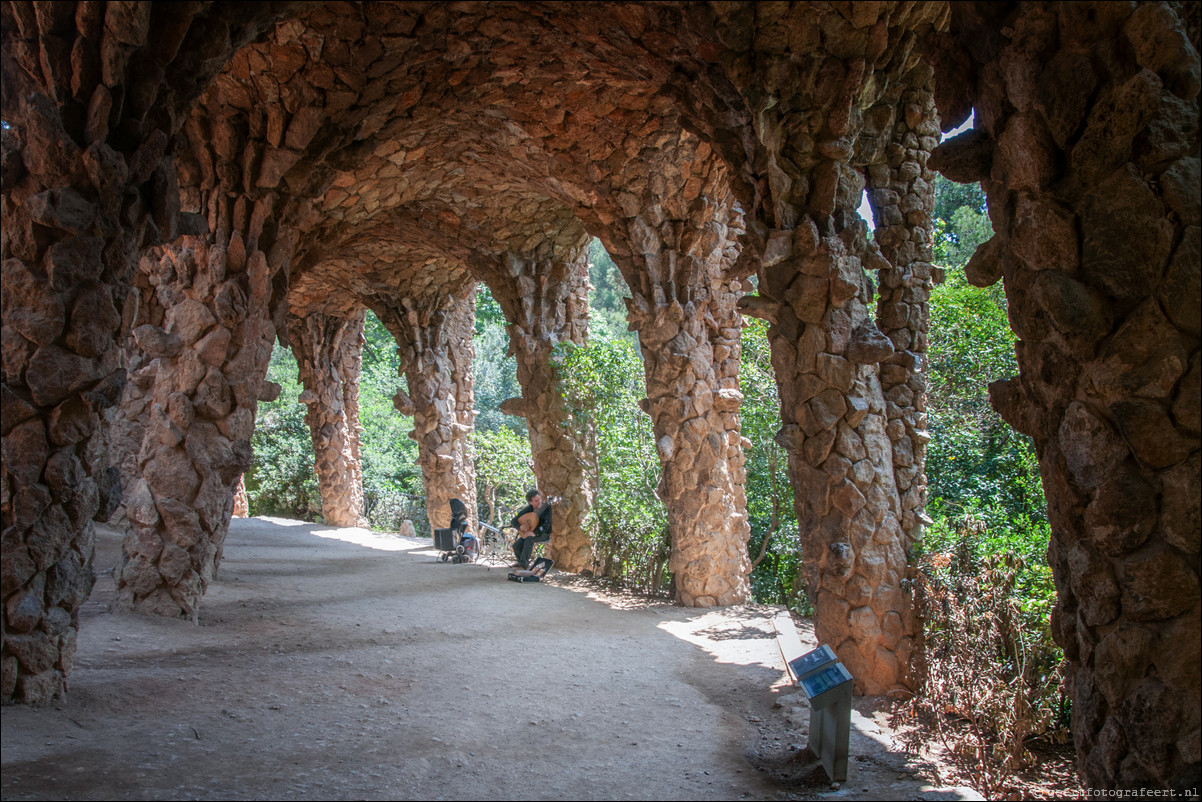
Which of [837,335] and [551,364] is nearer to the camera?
[837,335]

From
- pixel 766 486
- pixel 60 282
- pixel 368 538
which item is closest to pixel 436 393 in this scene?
pixel 368 538

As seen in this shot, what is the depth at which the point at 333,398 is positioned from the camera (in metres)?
13.9

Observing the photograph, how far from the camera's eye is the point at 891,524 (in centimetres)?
407

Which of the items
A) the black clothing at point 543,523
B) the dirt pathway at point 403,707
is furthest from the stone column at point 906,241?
the black clothing at point 543,523

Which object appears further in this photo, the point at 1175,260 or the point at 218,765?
the point at 218,765

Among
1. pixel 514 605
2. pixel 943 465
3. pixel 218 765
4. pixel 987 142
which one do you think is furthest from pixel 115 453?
pixel 943 465

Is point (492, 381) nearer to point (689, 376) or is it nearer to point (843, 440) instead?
Result: point (689, 376)

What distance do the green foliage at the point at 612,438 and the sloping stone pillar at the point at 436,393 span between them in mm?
3280

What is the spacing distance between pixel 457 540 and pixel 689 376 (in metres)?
4.56

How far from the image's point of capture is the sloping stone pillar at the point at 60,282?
103 inches

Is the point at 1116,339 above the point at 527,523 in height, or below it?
above

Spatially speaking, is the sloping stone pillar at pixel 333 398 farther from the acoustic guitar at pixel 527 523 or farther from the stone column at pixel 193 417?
the stone column at pixel 193 417

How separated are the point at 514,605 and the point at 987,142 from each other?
5.16 metres

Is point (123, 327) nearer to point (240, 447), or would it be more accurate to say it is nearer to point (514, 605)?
point (240, 447)
